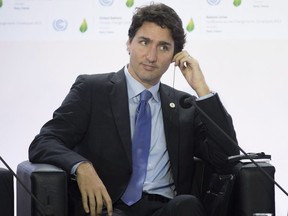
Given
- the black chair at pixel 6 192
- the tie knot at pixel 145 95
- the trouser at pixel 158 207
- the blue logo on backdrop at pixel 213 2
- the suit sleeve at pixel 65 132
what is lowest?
the trouser at pixel 158 207

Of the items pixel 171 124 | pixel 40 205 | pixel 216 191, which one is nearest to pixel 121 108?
pixel 171 124

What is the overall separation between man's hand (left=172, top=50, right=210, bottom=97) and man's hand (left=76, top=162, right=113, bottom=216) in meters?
0.63

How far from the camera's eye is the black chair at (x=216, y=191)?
92.7 inches

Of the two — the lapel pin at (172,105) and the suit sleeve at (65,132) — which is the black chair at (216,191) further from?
the lapel pin at (172,105)

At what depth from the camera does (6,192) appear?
2.51 m

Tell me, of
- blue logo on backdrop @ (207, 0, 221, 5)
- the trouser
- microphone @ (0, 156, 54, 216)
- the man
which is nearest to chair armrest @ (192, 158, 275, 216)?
the man

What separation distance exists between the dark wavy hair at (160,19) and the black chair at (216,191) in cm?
57

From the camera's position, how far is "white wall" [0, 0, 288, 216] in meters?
3.50

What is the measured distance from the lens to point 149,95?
9.21 feet

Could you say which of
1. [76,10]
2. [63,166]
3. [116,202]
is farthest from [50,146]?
[76,10]

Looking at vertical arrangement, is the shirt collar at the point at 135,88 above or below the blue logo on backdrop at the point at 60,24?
below

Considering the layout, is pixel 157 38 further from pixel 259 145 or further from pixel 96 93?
pixel 259 145

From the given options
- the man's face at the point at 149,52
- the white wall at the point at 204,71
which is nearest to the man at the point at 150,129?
the man's face at the point at 149,52

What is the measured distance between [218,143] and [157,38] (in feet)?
1.55
